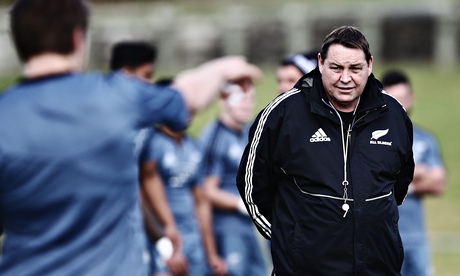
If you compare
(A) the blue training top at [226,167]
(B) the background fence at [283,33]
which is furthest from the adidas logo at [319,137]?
(B) the background fence at [283,33]

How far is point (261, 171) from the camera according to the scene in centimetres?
496

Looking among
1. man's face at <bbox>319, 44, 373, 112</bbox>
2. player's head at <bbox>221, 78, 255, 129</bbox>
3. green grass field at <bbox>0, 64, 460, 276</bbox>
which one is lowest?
green grass field at <bbox>0, 64, 460, 276</bbox>

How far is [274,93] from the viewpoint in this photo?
25750mm

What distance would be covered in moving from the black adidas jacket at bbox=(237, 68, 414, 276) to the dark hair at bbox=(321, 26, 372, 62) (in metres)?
0.17

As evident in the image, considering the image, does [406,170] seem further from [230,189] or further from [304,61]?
[230,189]

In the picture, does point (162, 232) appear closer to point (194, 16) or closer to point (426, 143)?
point (426, 143)

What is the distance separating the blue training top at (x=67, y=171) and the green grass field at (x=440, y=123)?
28.6ft

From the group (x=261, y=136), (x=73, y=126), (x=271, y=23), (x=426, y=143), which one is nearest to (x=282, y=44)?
(x=271, y=23)

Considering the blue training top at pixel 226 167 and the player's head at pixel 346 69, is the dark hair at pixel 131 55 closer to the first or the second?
the blue training top at pixel 226 167

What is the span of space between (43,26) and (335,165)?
1.94 meters

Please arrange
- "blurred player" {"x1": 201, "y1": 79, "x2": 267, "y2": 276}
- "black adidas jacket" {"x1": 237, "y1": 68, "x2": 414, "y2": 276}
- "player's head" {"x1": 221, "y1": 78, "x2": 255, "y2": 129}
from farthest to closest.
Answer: "player's head" {"x1": 221, "y1": 78, "x2": 255, "y2": 129} → "blurred player" {"x1": 201, "y1": 79, "x2": 267, "y2": 276} → "black adidas jacket" {"x1": 237, "y1": 68, "x2": 414, "y2": 276}

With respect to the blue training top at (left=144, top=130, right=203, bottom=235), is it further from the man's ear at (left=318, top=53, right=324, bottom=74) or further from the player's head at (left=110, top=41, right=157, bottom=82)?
the man's ear at (left=318, top=53, right=324, bottom=74)

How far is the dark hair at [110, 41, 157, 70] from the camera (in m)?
6.82

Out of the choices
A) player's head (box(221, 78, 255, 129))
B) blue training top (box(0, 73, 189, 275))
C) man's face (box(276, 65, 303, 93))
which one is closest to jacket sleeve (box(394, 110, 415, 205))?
man's face (box(276, 65, 303, 93))
